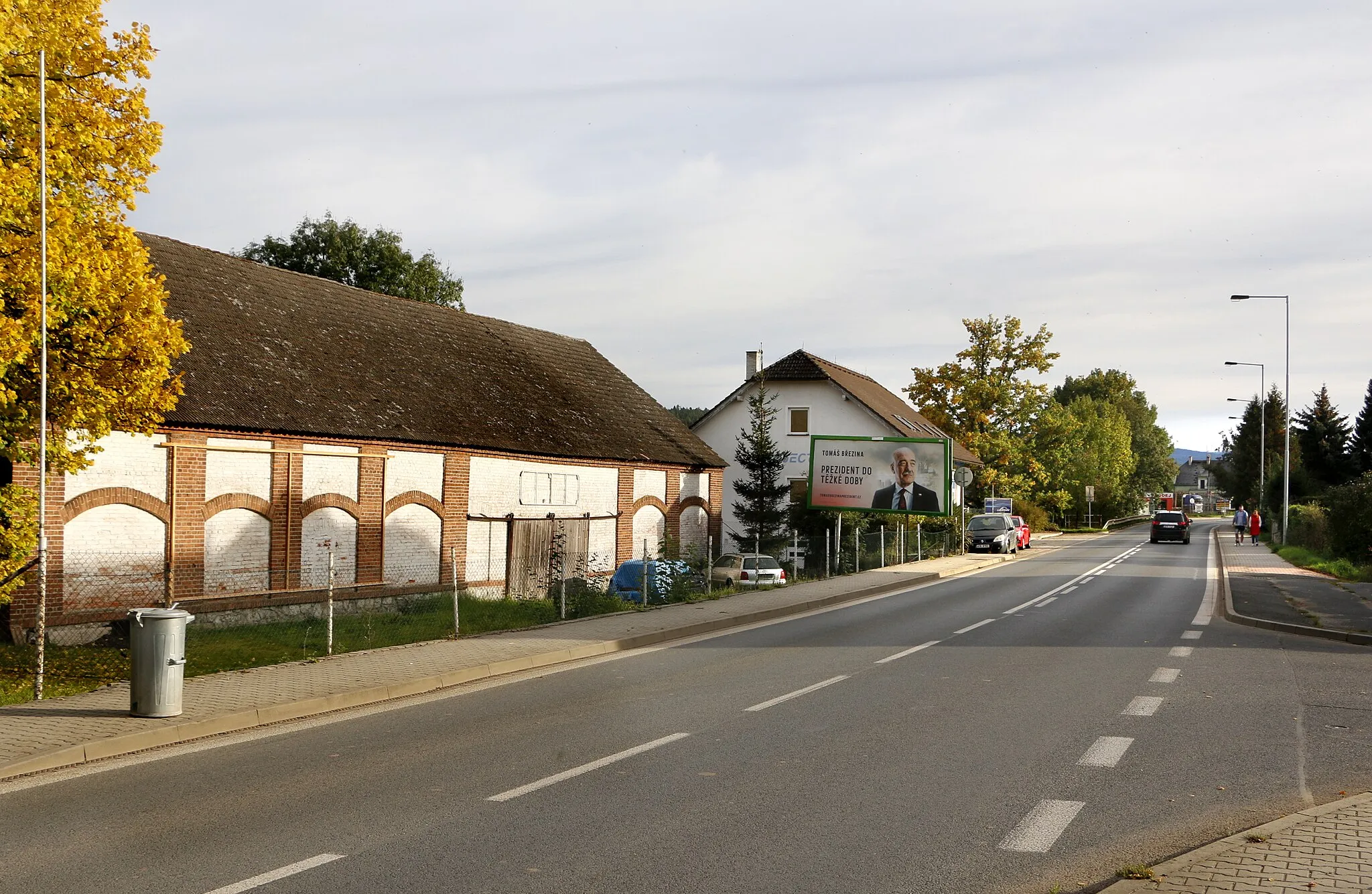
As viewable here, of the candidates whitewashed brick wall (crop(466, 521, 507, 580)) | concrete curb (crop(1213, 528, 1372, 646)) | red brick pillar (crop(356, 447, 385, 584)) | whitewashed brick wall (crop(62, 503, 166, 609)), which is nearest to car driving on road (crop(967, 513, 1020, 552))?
concrete curb (crop(1213, 528, 1372, 646))

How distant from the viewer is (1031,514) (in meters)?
68.1

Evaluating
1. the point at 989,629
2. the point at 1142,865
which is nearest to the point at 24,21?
the point at 1142,865

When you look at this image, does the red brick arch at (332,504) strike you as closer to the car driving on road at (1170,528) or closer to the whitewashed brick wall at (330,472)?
the whitewashed brick wall at (330,472)

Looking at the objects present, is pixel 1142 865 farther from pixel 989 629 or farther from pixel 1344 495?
pixel 1344 495

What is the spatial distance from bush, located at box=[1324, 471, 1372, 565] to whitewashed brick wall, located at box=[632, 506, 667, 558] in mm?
19761

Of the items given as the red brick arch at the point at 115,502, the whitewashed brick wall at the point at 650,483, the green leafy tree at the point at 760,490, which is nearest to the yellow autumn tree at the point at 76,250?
the red brick arch at the point at 115,502

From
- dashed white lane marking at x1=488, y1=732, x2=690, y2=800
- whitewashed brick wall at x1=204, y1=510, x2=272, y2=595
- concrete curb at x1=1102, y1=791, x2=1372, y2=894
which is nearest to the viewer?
concrete curb at x1=1102, y1=791, x2=1372, y2=894

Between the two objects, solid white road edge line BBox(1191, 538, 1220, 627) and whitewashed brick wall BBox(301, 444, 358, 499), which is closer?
solid white road edge line BBox(1191, 538, 1220, 627)

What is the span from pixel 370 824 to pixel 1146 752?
569cm

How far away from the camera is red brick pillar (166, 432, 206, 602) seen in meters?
18.2

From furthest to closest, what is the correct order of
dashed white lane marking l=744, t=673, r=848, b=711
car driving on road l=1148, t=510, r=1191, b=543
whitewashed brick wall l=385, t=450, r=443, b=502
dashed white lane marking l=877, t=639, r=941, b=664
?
car driving on road l=1148, t=510, r=1191, b=543
whitewashed brick wall l=385, t=450, r=443, b=502
dashed white lane marking l=877, t=639, r=941, b=664
dashed white lane marking l=744, t=673, r=848, b=711

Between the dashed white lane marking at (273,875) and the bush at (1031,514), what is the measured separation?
206ft

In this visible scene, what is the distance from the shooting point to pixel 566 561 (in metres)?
28.7

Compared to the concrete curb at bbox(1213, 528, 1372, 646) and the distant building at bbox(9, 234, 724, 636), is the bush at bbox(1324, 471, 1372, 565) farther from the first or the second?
the distant building at bbox(9, 234, 724, 636)
